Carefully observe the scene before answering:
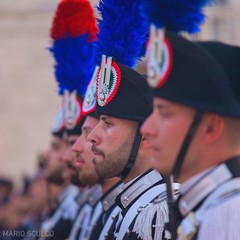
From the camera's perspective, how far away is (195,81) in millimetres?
3684

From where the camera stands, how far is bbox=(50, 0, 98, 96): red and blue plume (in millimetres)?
6566

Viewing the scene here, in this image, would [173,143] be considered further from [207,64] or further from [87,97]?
[87,97]

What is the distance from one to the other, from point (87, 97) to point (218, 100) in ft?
8.78

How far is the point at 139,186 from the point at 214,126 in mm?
1601

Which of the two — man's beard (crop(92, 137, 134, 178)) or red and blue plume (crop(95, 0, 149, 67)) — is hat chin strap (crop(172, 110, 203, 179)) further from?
man's beard (crop(92, 137, 134, 178))

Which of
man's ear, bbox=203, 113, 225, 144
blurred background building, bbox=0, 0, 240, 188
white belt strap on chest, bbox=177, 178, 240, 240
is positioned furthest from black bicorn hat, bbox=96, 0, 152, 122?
blurred background building, bbox=0, 0, 240, 188

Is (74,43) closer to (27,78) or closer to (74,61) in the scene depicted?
(74,61)

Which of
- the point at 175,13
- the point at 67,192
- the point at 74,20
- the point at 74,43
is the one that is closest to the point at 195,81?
the point at 175,13

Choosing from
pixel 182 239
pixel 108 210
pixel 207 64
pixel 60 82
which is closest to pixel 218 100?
pixel 207 64

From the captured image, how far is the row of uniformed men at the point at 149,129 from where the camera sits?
3.65 metres

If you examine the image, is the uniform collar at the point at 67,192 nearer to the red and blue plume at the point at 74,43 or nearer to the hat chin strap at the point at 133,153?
the red and blue plume at the point at 74,43

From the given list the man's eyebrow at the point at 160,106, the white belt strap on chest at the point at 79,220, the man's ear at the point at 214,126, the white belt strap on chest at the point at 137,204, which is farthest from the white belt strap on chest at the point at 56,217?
the man's ear at the point at 214,126

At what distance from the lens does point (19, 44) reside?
84.6 ft

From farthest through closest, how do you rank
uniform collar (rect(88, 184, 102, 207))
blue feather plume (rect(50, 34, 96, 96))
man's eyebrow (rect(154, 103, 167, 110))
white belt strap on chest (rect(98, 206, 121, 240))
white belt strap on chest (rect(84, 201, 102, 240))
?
uniform collar (rect(88, 184, 102, 207)), white belt strap on chest (rect(84, 201, 102, 240)), blue feather plume (rect(50, 34, 96, 96)), white belt strap on chest (rect(98, 206, 121, 240)), man's eyebrow (rect(154, 103, 167, 110))
